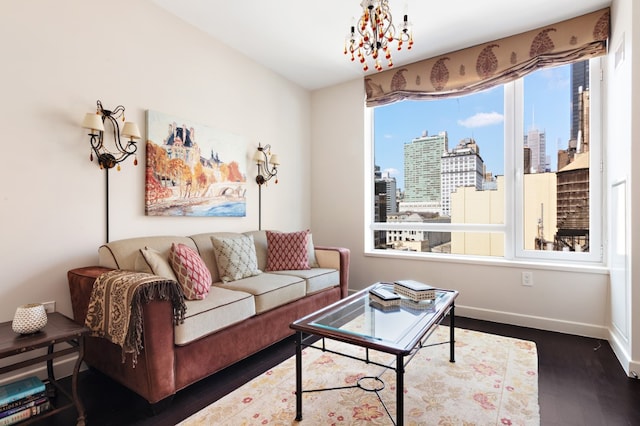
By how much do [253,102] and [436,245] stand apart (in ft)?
8.33

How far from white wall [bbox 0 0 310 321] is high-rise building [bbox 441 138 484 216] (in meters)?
2.44

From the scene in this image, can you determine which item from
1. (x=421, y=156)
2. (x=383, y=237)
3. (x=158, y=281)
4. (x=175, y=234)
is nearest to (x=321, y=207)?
(x=383, y=237)

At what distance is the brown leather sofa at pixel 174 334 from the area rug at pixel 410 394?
0.74ft

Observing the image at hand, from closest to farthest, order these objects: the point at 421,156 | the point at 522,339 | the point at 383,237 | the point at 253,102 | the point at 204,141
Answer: the point at 522,339 → the point at 204,141 → the point at 253,102 → the point at 421,156 → the point at 383,237

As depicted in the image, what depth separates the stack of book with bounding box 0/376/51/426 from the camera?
59.8 inches

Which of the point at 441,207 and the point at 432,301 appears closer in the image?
the point at 432,301

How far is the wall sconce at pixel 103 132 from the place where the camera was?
83.8 inches

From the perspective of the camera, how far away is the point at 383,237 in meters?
4.05

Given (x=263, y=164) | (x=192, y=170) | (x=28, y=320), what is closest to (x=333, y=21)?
(x=263, y=164)

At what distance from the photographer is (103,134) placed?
231cm

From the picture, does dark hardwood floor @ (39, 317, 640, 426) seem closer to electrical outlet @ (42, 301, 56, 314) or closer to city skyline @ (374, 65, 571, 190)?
electrical outlet @ (42, 301, 56, 314)

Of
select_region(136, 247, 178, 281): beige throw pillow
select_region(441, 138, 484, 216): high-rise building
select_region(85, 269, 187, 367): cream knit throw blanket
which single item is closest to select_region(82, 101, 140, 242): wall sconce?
select_region(136, 247, 178, 281): beige throw pillow

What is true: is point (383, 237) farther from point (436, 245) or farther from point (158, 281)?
point (158, 281)

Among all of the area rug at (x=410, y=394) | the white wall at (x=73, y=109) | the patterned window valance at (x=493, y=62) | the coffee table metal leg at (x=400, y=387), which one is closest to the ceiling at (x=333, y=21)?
the patterned window valance at (x=493, y=62)
